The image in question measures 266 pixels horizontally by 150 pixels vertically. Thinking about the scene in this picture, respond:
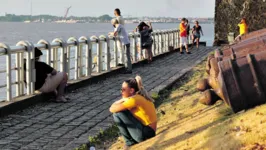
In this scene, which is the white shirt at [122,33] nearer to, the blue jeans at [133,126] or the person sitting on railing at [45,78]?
the person sitting on railing at [45,78]

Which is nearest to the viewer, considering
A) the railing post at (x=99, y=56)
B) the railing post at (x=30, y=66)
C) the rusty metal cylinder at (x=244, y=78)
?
the rusty metal cylinder at (x=244, y=78)

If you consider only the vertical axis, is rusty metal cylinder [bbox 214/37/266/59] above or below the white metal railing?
above

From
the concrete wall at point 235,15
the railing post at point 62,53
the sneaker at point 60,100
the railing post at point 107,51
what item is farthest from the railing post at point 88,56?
the concrete wall at point 235,15

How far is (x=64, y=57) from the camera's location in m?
14.4

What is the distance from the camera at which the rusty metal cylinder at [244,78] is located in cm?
763

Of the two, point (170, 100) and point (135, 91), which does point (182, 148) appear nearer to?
point (135, 91)

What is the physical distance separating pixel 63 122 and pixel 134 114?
2.42 meters

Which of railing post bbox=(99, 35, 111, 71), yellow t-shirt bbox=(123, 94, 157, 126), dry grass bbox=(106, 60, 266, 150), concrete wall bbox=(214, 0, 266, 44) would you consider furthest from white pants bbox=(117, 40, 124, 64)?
concrete wall bbox=(214, 0, 266, 44)

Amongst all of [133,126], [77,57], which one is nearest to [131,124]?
[133,126]

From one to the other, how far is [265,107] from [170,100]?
556cm

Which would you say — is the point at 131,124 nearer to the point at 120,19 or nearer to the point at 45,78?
the point at 45,78

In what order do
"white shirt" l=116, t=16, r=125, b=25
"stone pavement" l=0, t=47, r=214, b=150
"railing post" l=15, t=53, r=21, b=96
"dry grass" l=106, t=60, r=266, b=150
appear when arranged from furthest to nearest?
"white shirt" l=116, t=16, r=125, b=25 → "railing post" l=15, t=53, r=21, b=96 → "stone pavement" l=0, t=47, r=214, b=150 → "dry grass" l=106, t=60, r=266, b=150

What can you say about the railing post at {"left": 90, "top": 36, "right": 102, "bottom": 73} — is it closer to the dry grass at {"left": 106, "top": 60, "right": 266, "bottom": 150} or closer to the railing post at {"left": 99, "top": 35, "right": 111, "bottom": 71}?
the railing post at {"left": 99, "top": 35, "right": 111, "bottom": 71}

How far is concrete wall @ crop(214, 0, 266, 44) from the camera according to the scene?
115ft
